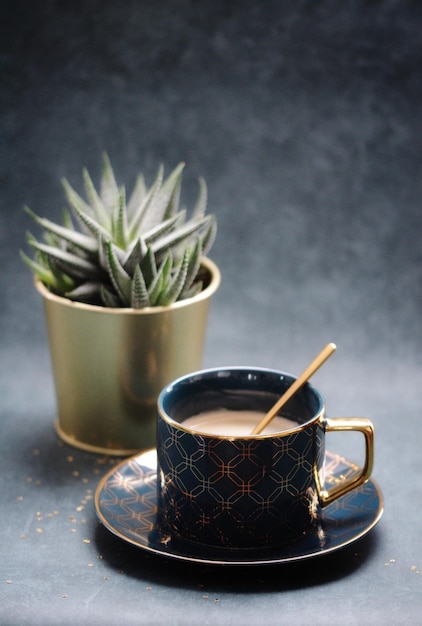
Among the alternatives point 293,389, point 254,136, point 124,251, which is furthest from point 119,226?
point 254,136

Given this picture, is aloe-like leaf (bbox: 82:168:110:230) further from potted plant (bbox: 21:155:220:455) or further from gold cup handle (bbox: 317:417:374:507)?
gold cup handle (bbox: 317:417:374:507)

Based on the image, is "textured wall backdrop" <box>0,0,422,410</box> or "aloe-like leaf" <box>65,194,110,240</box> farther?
"textured wall backdrop" <box>0,0,422,410</box>

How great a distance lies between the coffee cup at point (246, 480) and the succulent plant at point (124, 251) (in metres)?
0.12

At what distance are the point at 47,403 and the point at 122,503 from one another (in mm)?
238

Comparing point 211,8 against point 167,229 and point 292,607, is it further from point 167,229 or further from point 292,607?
point 292,607

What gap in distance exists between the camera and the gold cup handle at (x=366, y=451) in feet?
2.23

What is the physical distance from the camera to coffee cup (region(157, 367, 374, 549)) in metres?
0.65

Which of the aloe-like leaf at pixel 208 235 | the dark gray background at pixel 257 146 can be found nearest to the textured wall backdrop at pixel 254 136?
the dark gray background at pixel 257 146

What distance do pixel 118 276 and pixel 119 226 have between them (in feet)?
0.16

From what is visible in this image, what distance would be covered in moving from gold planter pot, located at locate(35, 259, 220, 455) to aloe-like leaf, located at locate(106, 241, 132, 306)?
2 cm

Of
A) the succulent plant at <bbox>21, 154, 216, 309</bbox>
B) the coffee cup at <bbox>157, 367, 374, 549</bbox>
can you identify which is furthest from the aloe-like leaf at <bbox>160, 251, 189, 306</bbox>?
the coffee cup at <bbox>157, 367, 374, 549</bbox>

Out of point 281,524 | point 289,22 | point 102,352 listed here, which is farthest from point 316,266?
point 281,524

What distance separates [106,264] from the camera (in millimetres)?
814

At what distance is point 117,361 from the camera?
2.66 ft
